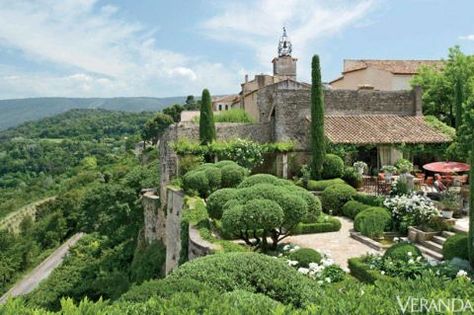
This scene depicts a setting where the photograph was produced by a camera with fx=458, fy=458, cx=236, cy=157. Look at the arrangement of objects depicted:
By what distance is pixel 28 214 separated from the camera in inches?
2675

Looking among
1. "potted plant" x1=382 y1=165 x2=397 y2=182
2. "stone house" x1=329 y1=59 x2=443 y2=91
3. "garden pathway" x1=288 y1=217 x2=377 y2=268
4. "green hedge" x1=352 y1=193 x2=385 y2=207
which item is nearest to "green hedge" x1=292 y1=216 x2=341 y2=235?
"garden pathway" x1=288 y1=217 x2=377 y2=268

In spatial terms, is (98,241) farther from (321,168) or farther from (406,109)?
(406,109)

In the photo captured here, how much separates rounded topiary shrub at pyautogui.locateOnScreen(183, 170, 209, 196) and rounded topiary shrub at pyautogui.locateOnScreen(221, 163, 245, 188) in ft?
2.55

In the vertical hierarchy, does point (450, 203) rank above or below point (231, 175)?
below

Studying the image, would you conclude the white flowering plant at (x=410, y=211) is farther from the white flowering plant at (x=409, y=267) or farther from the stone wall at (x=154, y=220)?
the stone wall at (x=154, y=220)

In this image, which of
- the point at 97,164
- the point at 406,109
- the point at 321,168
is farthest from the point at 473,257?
the point at 97,164

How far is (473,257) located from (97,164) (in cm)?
9261

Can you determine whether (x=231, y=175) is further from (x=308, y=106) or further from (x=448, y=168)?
(x=308, y=106)

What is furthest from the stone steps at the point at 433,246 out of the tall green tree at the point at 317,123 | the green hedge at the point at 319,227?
the tall green tree at the point at 317,123

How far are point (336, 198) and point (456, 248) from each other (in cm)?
816

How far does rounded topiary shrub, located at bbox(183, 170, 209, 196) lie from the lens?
58.6ft

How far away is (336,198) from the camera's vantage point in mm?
19234

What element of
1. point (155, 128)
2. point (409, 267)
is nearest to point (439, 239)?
point (409, 267)

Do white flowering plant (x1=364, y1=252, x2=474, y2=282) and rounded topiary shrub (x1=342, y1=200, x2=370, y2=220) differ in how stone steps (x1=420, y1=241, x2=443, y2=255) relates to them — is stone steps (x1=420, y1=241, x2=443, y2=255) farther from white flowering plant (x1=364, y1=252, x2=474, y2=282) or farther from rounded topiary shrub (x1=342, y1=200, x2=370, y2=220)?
rounded topiary shrub (x1=342, y1=200, x2=370, y2=220)
